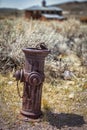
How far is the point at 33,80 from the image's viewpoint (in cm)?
491

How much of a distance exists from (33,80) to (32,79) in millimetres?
26

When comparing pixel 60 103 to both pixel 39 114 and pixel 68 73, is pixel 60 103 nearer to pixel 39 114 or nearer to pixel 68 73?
pixel 39 114

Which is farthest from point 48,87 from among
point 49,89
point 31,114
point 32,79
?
point 32,79

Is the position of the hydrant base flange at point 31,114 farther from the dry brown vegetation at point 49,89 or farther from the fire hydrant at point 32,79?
the dry brown vegetation at point 49,89

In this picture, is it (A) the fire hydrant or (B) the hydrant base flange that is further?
(B) the hydrant base flange

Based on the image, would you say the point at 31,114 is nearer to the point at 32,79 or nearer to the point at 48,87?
the point at 32,79

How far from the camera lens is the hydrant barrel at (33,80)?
4938 millimetres

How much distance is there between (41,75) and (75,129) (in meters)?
0.95

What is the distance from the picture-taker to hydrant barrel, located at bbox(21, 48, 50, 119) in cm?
494

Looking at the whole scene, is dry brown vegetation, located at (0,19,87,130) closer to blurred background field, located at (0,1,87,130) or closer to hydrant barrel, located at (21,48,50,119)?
blurred background field, located at (0,1,87,130)

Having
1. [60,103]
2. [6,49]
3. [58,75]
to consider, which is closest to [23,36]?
[6,49]

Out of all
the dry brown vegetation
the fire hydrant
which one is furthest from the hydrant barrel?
the dry brown vegetation

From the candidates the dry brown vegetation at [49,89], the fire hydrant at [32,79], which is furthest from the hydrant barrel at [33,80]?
the dry brown vegetation at [49,89]

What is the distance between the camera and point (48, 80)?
7074 mm
